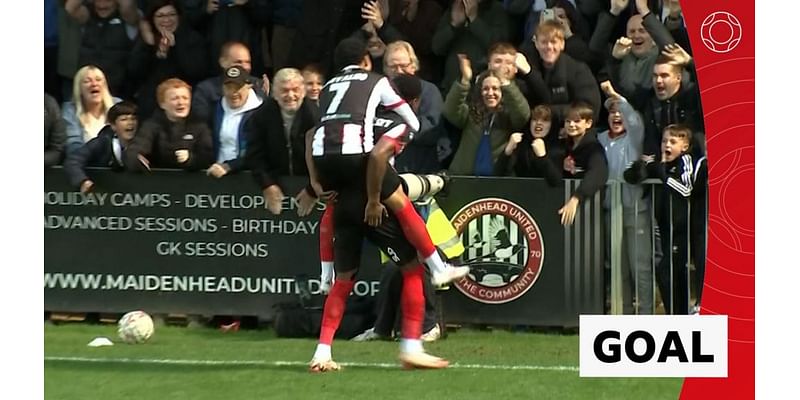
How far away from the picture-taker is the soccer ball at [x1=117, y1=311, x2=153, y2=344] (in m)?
8.39

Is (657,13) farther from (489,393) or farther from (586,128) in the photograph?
(489,393)

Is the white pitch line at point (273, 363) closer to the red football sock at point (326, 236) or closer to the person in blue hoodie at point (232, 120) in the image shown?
the red football sock at point (326, 236)

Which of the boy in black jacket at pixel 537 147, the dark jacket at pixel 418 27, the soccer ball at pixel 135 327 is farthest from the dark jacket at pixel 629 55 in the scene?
the soccer ball at pixel 135 327

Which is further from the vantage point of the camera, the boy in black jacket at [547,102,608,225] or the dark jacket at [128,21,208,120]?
the dark jacket at [128,21,208,120]

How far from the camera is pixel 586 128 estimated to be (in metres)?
8.20

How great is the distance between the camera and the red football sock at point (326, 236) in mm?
8234

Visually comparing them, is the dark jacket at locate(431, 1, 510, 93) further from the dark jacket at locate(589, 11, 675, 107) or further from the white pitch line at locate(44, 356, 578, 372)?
the white pitch line at locate(44, 356, 578, 372)

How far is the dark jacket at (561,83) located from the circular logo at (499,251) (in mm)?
526

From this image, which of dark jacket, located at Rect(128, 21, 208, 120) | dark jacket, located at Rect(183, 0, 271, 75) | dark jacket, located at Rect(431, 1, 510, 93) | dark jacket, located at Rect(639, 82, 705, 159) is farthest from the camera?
dark jacket, located at Rect(128, 21, 208, 120)

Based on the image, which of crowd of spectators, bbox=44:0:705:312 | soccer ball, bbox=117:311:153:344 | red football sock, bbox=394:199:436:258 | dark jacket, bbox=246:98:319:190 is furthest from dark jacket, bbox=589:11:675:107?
soccer ball, bbox=117:311:153:344

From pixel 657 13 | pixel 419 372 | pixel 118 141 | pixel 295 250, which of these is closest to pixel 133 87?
pixel 118 141

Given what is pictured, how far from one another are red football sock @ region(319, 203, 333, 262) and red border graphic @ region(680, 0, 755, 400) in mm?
1778

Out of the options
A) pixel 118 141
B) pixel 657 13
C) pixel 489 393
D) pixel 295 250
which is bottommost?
pixel 489 393

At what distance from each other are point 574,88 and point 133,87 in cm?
213
